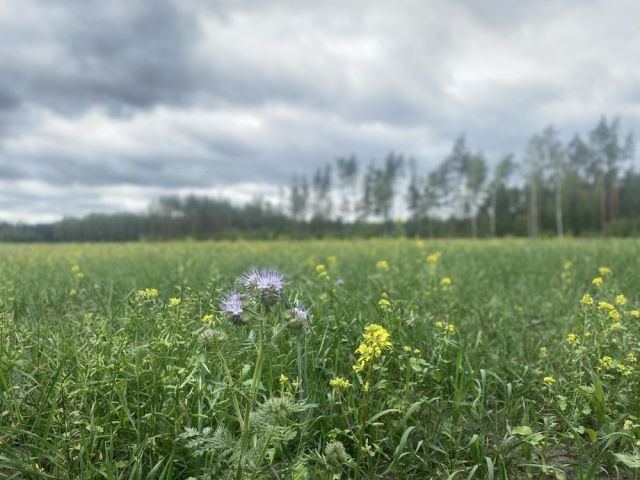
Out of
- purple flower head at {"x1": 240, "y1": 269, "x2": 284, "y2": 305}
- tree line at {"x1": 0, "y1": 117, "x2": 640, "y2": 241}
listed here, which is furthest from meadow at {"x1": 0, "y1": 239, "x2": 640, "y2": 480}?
tree line at {"x1": 0, "y1": 117, "x2": 640, "y2": 241}

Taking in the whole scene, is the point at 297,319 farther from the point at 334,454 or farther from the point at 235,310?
the point at 334,454

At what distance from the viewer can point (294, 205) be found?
69.0m

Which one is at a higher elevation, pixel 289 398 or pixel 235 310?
pixel 235 310

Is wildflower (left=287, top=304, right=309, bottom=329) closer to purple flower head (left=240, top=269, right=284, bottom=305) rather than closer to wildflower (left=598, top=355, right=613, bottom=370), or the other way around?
purple flower head (left=240, top=269, right=284, bottom=305)

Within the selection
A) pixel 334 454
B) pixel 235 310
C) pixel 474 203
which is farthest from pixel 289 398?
pixel 474 203

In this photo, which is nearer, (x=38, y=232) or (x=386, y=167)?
(x=38, y=232)

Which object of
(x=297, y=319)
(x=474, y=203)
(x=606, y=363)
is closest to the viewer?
(x=297, y=319)

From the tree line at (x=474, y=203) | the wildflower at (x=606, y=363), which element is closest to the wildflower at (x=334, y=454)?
the wildflower at (x=606, y=363)

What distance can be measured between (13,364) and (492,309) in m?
4.09

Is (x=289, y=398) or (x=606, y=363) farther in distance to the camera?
(x=606, y=363)

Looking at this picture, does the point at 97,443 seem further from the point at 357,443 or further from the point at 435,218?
the point at 435,218

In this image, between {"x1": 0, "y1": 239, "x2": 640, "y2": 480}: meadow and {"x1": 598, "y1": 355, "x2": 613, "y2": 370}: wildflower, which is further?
{"x1": 598, "y1": 355, "x2": 613, "y2": 370}: wildflower

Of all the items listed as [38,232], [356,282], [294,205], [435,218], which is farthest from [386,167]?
[356,282]

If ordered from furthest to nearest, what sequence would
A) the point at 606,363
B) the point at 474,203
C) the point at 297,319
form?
the point at 474,203 < the point at 606,363 < the point at 297,319
